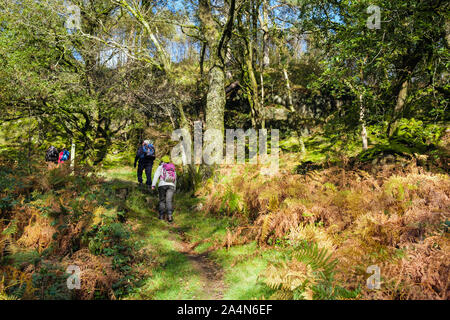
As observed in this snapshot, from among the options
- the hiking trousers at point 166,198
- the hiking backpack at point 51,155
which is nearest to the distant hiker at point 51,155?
the hiking backpack at point 51,155

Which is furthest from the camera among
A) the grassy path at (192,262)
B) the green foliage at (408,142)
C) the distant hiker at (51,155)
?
the distant hiker at (51,155)

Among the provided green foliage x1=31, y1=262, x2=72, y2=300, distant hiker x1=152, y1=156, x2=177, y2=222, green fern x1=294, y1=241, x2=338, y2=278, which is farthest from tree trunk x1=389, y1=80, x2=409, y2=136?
green foliage x1=31, y1=262, x2=72, y2=300

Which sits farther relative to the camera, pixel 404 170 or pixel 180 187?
pixel 180 187

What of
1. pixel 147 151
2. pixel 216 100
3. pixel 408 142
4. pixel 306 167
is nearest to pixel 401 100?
pixel 408 142

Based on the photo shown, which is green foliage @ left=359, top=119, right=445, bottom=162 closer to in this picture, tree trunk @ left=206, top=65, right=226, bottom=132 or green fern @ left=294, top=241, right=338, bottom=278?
tree trunk @ left=206, top=65, right=226, bottom=132

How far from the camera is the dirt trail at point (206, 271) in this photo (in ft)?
13.5

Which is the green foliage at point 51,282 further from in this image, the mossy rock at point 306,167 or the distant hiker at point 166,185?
the mossy rock at point 306,167

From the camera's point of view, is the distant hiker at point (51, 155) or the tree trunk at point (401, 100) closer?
the tree trunk at point (401, 100)
